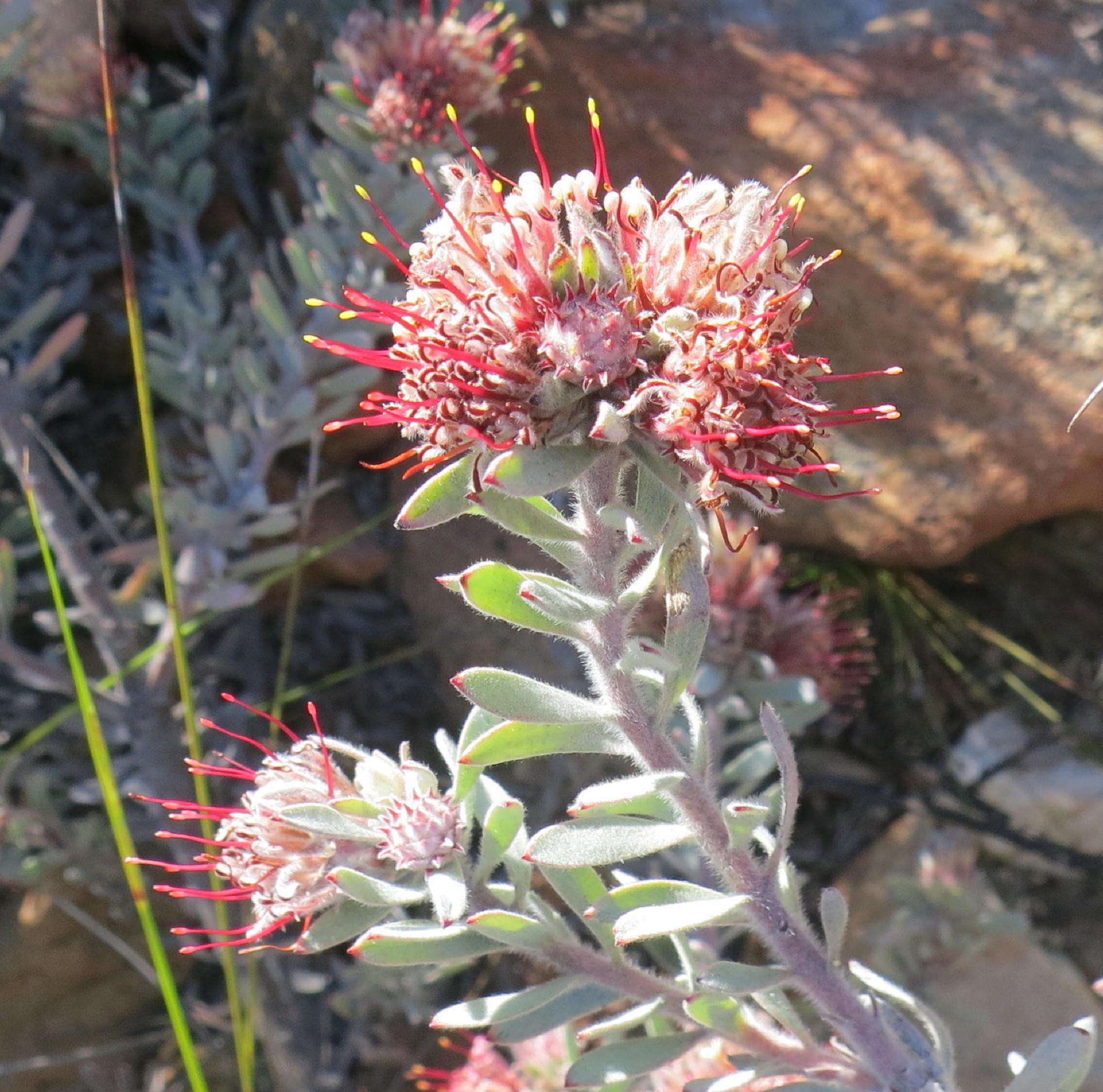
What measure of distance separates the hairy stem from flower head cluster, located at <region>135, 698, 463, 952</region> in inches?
10.5

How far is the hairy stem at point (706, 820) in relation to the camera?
114 cm

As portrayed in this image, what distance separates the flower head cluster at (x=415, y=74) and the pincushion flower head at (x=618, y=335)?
119cm

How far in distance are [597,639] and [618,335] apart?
1.11 ft

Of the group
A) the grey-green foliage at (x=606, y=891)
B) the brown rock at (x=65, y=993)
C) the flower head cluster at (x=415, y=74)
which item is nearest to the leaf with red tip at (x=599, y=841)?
the grey-green foliage at (x=606, y=891)

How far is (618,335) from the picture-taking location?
3.33ft

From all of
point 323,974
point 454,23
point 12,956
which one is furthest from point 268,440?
point 12,956

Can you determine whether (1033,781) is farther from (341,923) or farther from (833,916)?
(341,923)

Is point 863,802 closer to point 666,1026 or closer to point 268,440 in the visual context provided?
point 666,1026

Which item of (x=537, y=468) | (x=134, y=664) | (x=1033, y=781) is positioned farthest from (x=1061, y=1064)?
(x=134, y=664)

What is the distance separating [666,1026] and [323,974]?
1.42m

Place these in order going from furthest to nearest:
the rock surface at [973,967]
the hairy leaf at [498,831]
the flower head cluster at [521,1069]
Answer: the rock surface at [973,967]
the flower head cluster at [521,1069]
the hairy leaf at [498,831]

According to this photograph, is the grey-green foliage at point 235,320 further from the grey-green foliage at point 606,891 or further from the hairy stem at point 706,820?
the hairy stem at point 706,820

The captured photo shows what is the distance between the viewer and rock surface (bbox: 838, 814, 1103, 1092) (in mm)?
2357

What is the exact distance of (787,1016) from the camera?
4.70 feet
